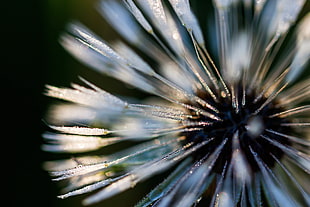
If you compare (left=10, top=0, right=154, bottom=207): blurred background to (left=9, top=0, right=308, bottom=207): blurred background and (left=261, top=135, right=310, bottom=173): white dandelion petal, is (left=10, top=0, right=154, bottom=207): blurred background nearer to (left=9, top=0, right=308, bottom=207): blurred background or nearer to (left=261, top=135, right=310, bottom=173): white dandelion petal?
(left=9, top=0, right=308, bottom=207): blurred background

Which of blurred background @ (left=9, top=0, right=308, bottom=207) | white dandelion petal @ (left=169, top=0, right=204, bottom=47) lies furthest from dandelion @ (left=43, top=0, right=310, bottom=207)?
blurred background @ (left=9, top=0, right=308, bottom=207)

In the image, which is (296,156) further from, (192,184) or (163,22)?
(163,22)

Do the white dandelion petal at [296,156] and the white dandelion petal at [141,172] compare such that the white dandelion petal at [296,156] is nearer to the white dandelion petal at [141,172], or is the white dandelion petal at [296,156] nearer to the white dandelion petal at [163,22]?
the white dandelion petal at [141,172]

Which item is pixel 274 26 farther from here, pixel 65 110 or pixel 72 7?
pixel 72 7

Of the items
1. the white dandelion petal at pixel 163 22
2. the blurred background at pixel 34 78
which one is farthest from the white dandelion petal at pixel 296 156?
the blurred background at pixel 34 78

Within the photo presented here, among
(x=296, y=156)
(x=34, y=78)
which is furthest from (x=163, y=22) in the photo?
(x=34, y=78)

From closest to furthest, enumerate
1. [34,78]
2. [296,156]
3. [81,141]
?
1. [296,156]
2. [81,141]
3. [34,78]
